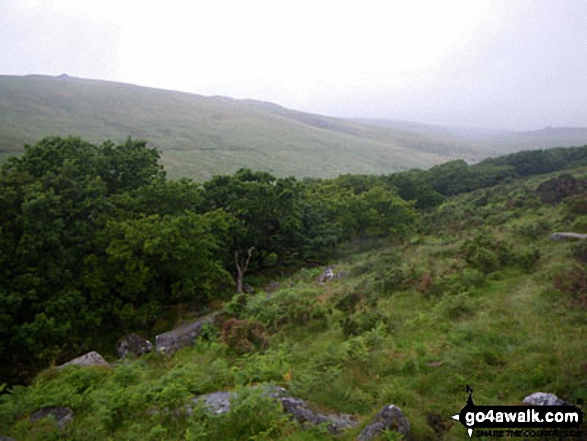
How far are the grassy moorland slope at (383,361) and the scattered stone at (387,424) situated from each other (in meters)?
0.23

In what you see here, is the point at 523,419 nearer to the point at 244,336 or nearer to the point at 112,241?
the point at 244,336

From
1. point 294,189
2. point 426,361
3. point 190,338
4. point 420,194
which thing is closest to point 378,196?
point 294,189

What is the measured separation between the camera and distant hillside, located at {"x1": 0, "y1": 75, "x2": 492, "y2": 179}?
8775cm

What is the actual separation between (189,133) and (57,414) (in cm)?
11238

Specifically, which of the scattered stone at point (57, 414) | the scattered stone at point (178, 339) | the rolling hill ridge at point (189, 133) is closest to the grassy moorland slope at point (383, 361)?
the scattered stone at point (57, 414)

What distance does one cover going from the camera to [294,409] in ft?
23.5

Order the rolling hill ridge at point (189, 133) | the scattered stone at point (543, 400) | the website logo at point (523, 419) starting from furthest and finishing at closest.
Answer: the rolling hill ridge at point (189, 133) → the scattered stone at point (543, 400) → the website logo at point (523, 419)

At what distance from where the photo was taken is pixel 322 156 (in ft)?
386

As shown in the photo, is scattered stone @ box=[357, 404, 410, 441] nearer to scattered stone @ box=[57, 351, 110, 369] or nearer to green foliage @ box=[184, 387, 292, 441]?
green foliage @ box=[184, 387, 292, 441]

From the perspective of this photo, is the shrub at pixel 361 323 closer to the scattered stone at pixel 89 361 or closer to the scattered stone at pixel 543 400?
the scattered stone at pixel 543 400

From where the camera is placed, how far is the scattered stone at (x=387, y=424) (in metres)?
6.11

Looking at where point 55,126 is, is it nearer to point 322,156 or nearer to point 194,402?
point 322,156

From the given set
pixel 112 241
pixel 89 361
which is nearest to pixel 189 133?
pixel 112 241

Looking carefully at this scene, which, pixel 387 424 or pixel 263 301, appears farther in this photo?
pixel 263 301
